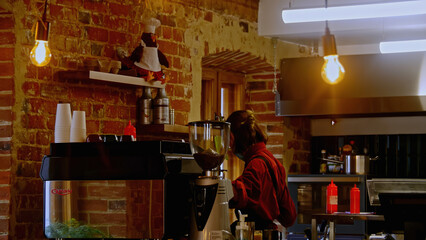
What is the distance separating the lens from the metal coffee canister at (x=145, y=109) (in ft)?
15.6

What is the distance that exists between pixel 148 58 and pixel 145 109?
1.17 ft

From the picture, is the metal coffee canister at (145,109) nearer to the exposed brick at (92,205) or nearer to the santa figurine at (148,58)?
the santa figurine at (148,58)

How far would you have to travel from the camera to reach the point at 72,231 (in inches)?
122

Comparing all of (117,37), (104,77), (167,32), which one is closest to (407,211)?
(104,77)

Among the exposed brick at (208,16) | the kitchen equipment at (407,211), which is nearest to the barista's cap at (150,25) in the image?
the exposed brick at (208,16)

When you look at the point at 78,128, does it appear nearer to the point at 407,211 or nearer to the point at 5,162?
the point at 5,162

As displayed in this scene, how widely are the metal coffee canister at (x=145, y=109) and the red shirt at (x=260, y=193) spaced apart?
108 cm

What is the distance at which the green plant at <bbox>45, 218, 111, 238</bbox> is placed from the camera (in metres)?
3.06

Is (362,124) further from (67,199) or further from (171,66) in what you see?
(67,199)

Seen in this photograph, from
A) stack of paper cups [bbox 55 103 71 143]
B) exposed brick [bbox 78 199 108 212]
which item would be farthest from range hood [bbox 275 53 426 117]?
exposed brick [bbox 78 199 108 212]

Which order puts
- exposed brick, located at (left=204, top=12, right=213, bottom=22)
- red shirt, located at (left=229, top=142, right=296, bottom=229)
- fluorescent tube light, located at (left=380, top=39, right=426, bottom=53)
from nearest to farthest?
red shirt, located at (left=229, top=142, right=296, bottom=229) < fluorescent tube light, located at (left=380, top=39, right=426, bottom=53) < exposed brick, located at (left=204, top=12, right=213, bottom=22)

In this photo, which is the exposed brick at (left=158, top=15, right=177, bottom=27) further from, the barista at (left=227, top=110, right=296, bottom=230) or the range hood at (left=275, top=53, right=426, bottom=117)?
the range hood at (left=275, top=53, right=426, bottom=117)

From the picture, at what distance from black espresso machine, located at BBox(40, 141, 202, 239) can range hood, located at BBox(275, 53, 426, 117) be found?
3.45 metres

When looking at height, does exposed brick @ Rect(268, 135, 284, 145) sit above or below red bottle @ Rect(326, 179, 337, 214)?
above
